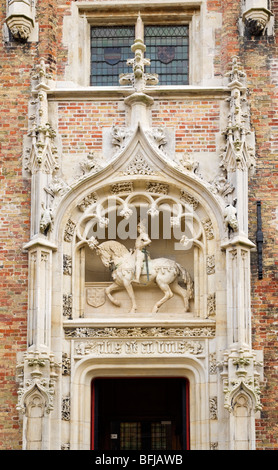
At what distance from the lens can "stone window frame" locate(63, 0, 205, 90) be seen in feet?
74.6

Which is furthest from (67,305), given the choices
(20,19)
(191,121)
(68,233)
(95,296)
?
(20,19)

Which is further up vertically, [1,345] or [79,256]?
[79,256]

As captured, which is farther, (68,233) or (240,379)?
(68,233)

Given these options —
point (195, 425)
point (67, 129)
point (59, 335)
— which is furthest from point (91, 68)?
point (195, 425)

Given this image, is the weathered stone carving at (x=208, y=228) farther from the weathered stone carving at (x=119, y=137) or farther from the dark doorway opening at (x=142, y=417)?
the dark doorway opening at (x=142, y=417)

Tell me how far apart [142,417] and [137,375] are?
129 inches

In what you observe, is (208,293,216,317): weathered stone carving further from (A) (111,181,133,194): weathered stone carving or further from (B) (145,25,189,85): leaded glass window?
(B) (145,25,189,85): leaded glass window

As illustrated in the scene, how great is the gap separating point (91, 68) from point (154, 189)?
291 centimetres

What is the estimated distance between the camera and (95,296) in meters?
21.5

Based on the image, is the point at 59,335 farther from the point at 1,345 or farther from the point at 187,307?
the point at 187,307

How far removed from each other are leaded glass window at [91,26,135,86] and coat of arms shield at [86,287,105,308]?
401cm

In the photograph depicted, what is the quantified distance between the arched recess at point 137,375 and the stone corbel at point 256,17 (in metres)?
6.24

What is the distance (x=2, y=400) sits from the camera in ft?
67.5

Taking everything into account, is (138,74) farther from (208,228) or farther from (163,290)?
(163,290)
